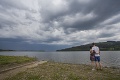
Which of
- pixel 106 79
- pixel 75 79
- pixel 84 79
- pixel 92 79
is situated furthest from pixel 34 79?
pixel 106 79

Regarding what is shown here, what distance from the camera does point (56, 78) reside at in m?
12.0

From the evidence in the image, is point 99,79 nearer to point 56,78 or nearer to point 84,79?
point 84,79

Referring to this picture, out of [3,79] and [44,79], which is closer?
[44,79]

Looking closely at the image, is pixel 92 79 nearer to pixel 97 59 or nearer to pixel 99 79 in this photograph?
pixel 99 79

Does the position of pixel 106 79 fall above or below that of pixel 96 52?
below

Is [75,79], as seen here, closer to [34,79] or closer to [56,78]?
[56,78]

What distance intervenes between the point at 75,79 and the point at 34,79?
12.8 ft

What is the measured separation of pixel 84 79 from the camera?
11547mm

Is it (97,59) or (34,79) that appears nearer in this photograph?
(34,79)

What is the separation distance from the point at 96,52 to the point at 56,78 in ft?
24.7

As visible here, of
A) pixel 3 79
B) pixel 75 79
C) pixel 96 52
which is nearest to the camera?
pixel 75 79

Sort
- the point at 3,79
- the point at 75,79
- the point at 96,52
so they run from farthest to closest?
the point at 96,52 → the point at 3,79 → the point at 75,79

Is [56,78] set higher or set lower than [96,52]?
lower

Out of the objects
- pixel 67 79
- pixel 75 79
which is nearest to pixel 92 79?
pixel 75 79
